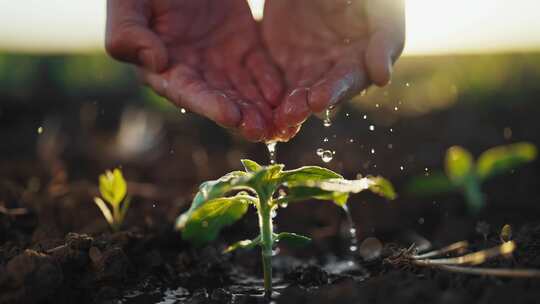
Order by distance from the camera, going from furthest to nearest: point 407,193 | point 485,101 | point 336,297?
1. point 485,101
2. point 407,193
3. point 336,297

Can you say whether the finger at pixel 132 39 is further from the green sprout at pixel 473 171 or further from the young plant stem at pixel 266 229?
the green sprout at pixel 473 171

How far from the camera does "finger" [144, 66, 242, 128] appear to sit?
2.23 meters

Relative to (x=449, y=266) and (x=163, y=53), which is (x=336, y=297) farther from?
(x=163, y=53)

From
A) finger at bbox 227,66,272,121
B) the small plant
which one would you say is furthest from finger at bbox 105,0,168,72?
the small plant

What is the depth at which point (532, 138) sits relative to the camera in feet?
15.5

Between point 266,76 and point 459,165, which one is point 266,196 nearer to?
point 266,76

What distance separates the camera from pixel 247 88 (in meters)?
2.61

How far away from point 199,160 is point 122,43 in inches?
56.0

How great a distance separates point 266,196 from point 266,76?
90cm

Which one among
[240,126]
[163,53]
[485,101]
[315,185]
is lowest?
[315,185]

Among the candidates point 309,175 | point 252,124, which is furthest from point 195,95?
point 309,175

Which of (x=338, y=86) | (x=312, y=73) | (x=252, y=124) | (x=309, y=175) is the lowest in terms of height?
(x=309, y=175)

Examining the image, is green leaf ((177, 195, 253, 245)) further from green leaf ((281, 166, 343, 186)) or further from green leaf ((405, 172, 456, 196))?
green leaf ((405, 172, 456, 196))

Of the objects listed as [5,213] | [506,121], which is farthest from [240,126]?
[506,121]
